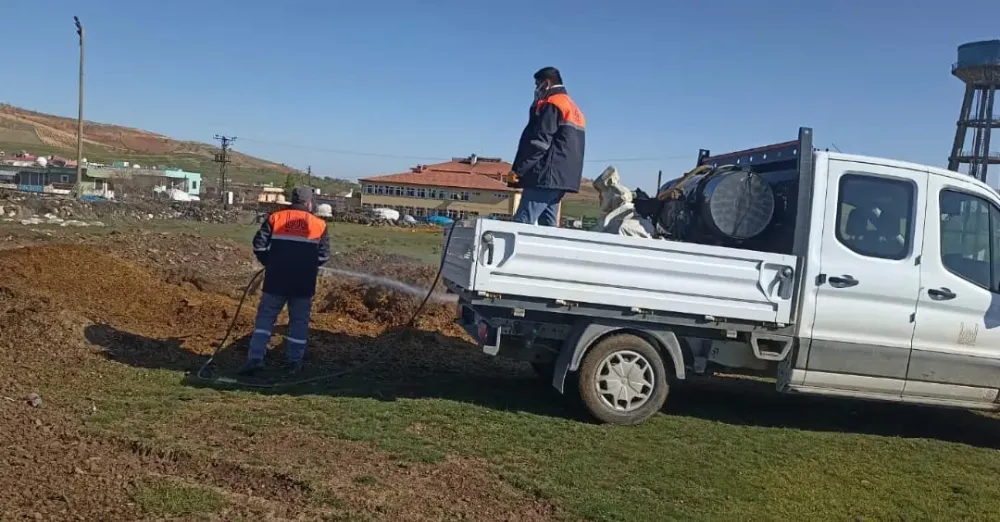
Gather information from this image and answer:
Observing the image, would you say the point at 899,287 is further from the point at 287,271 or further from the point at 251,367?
the point at 251,367

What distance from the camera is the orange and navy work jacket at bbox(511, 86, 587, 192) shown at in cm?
671

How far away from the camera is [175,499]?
407cm


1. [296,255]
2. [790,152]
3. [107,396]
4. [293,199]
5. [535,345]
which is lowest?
[107,396]

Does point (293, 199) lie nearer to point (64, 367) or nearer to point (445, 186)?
point (64, 367)

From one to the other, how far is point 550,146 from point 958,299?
3.56 meters

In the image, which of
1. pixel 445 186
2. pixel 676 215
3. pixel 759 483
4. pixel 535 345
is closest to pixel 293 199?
pixel 535 345

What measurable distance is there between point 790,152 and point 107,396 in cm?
593

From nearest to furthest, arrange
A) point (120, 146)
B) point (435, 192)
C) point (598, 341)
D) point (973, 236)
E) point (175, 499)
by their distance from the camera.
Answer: point (175, 499)
point (598, 341)
point (973, 236)
point (435, 192)
point (120, 146)

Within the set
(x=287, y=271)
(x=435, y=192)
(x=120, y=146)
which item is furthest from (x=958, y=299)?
(x=120, y=146)

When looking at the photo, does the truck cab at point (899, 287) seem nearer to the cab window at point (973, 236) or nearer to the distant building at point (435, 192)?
the cab window at point (973, 236)

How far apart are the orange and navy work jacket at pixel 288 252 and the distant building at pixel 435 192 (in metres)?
77.7

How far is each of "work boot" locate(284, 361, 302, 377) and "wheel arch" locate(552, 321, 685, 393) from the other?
2682 millimetres

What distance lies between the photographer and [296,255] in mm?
7445

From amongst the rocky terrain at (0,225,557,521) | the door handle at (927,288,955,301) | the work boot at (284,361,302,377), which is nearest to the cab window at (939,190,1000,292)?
the door handle at (927,288,955,301)
